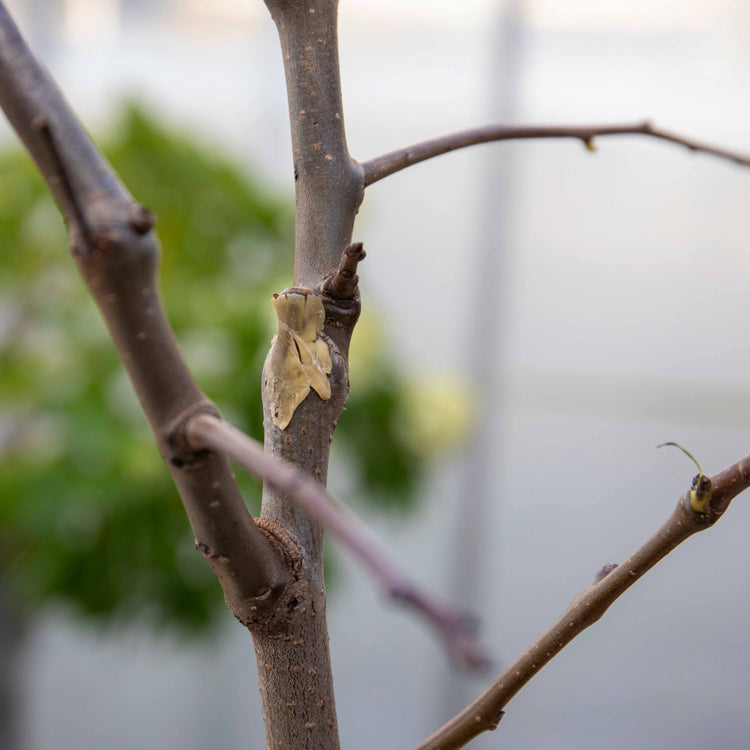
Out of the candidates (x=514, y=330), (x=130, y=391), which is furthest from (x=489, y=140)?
(x=514, y=330)

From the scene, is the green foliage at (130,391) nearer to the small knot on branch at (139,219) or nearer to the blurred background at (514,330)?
the blurred background at (514,330)

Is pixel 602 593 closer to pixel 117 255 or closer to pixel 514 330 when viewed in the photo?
pixel 117 255

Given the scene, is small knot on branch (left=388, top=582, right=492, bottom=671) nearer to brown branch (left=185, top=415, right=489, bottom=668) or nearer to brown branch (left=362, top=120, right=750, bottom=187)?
brown branch (left=185, top=415, right=489, bottom=668)

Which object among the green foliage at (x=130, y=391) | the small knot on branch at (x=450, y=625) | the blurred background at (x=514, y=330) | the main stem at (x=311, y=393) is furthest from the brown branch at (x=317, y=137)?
the blurred background at (x=514, y=330)

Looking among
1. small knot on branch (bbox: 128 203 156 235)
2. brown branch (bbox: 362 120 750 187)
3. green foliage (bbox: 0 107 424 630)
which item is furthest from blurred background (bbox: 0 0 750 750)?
small knot on branch (bbox: 128 203 156 235)

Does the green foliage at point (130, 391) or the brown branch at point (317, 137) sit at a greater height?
the green foliage at point (130, 391)

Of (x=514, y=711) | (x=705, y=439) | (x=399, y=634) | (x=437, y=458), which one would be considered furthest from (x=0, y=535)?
(x=705, y=439)

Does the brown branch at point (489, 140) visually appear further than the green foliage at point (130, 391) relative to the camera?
No
